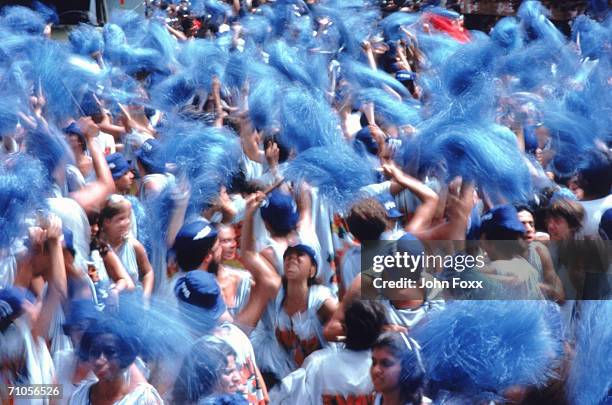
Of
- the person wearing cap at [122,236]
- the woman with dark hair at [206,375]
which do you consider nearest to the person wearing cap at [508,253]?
the woman with dark hair at [206,375]

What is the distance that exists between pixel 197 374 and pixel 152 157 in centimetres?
292

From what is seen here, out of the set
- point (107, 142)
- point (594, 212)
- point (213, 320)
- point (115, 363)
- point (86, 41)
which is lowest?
point (86, 41)

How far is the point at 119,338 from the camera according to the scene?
3164 mm

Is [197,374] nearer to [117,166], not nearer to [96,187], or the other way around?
[96,187]

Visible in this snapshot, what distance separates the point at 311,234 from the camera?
471 cm

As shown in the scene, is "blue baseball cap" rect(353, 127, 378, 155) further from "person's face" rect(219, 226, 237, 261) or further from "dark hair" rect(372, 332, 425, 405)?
"dark hair" rect(372, 332, 425, 405)

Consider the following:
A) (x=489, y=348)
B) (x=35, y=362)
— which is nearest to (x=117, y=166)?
(x=35, y=362)

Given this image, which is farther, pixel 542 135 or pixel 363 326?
pixel 542 135

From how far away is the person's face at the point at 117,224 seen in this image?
4688mm

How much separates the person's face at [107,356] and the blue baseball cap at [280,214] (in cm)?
147

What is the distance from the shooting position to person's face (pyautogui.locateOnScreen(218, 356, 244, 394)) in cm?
333

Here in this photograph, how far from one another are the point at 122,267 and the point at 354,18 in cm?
695

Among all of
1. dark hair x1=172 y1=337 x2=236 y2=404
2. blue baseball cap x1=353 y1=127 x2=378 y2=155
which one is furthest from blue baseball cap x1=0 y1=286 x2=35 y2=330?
blue baseball cap x1=353 y1=127 x2=378 y2=155

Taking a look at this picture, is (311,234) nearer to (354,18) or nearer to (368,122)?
(368,122)
